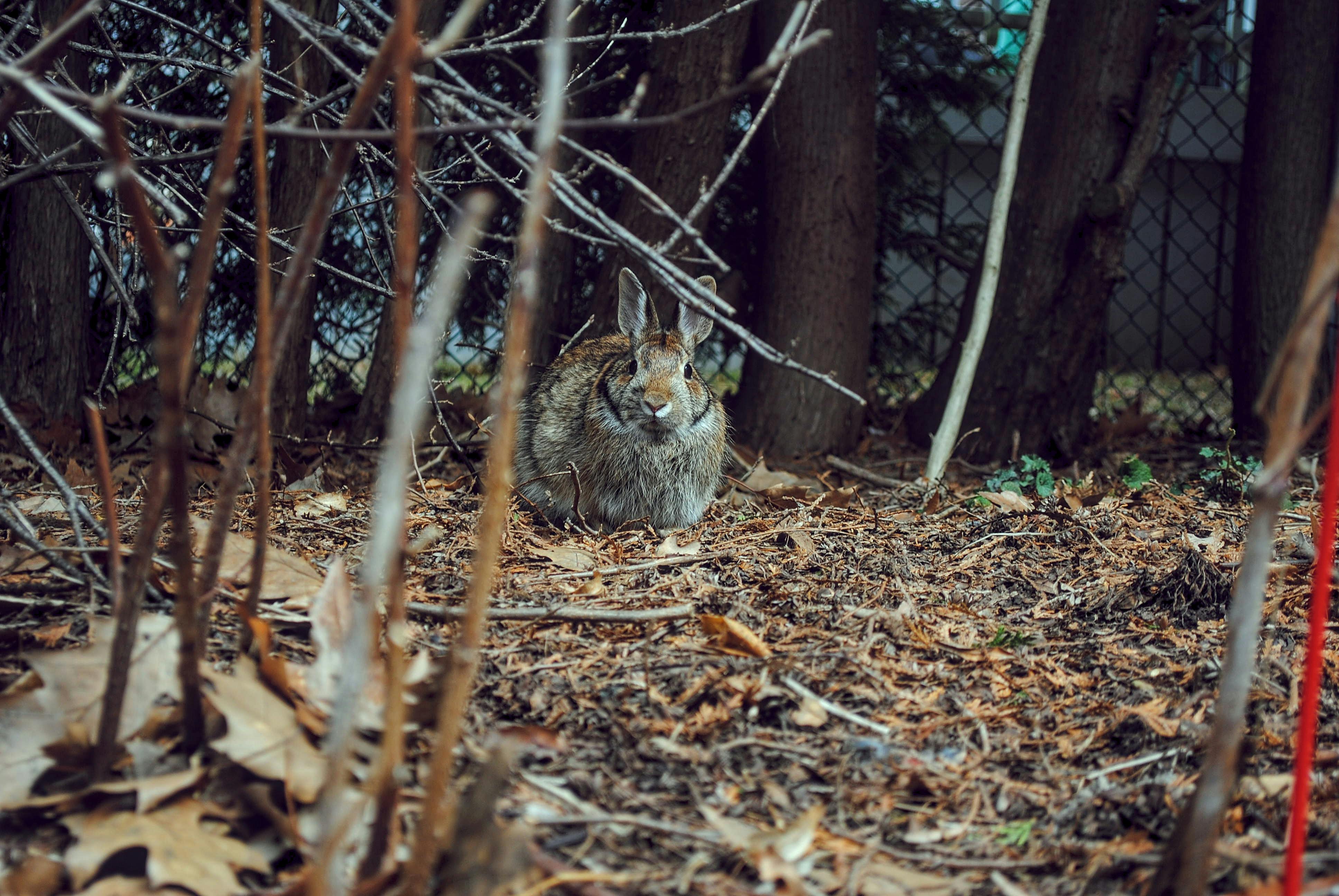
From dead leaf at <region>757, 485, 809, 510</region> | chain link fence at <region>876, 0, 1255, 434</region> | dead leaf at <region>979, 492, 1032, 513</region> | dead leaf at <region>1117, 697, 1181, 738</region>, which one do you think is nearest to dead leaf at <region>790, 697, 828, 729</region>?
dead leaf at <region>1117, 697, 1181, 738</region>

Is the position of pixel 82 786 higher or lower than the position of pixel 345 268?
lower

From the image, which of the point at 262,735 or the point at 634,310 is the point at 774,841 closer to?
the point at 262,735

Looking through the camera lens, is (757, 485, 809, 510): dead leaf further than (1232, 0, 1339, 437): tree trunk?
No

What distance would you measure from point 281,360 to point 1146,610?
10.9 ft

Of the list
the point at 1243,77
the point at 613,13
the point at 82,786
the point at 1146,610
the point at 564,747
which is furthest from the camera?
the point at 1243,77

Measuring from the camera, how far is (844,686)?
2.29 metres

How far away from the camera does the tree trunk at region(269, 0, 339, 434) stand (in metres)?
4.32

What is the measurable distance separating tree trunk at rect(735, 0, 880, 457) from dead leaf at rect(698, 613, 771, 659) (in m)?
2.68

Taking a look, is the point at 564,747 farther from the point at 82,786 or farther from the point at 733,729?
the point at 82,786

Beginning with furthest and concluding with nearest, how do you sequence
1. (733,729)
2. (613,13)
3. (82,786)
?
(613,13)
(733,729)
(82,786)

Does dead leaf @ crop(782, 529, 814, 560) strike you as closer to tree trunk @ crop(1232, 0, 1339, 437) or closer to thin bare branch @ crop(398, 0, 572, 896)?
thin bare branch @ crop(398, 0, 572, 896)

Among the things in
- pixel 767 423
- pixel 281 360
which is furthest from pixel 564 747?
pixel 767 423

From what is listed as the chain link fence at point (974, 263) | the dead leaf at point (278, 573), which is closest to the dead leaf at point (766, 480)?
the chain link fence at point (974, 263)

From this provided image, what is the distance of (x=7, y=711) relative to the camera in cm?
181
